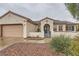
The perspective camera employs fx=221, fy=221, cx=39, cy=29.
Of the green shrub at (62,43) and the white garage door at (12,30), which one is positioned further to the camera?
the white garage door at (12,30)

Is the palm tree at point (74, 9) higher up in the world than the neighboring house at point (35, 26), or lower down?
higher up

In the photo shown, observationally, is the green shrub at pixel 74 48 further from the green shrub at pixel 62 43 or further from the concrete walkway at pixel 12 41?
the concrete walkway at pixel 12 41

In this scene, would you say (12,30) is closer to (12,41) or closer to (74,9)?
(12,41)

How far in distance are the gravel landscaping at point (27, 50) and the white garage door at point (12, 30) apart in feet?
0.78

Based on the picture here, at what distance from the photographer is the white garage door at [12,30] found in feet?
15.6

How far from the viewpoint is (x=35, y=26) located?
4625mm

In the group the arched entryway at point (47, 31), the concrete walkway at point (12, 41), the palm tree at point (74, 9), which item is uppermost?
the palm tree at point (74, 9)

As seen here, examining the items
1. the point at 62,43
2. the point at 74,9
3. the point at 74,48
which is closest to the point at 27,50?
the point at 62,43

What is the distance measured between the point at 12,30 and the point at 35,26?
22.0 inches

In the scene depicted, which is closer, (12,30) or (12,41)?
(12,41)

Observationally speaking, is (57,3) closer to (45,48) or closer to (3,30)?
(45,48)

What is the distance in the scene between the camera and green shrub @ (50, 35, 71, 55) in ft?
15.1

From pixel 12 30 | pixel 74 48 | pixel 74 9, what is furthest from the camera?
pixel 12 30

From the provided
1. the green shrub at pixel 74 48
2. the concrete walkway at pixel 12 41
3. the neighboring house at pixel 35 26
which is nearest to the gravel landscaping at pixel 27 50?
the concrete walkway at pixel 12 41
